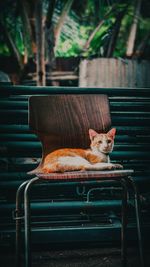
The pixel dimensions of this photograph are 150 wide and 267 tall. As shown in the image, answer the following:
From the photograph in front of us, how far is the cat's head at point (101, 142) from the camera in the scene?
219 centimetres

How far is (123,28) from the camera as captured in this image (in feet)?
31.1

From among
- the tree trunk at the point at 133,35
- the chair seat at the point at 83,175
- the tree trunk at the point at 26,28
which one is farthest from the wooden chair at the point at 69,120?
the tree trunk at the point at 133,35

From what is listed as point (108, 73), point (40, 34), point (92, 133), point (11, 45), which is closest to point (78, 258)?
point (92, 133)

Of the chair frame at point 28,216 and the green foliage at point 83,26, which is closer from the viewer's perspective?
the chair frame at point 28,216

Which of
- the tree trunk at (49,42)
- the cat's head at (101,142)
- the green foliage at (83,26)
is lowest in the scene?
the cat's head at (101,142)

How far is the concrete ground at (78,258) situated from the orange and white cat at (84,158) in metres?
0.87

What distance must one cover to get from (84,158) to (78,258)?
95 cm

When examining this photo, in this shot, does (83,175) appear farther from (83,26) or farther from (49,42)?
(83,26)

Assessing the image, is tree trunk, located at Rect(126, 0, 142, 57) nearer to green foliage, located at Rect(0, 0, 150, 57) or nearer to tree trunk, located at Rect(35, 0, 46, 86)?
green foliage, located at Rect(0, 0, 150, 57)

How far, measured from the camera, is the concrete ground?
2.56 metres

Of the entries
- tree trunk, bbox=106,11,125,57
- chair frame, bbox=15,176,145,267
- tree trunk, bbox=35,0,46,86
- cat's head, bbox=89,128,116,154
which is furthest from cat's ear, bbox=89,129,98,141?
tree trunk, bbox=106,11,125,57

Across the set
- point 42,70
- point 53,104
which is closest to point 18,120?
point 53,104

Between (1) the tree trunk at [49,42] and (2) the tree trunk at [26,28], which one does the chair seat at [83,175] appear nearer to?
(1) the tree trunk at [49,42]

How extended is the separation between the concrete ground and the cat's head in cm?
92
